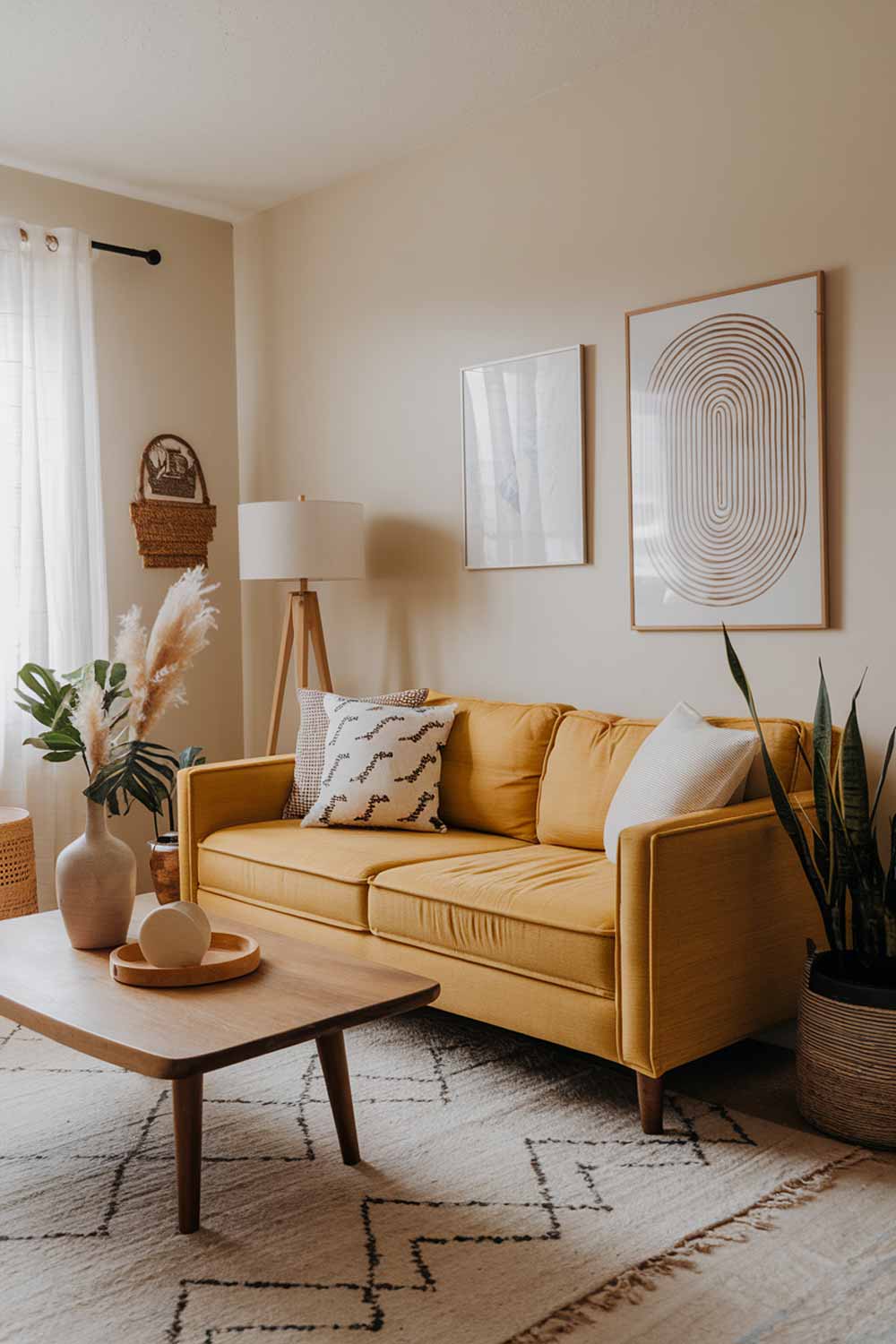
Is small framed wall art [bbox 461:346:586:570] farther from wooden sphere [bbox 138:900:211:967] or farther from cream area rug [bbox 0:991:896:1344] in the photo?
wooden sphere [bbox 138:900:211:967]

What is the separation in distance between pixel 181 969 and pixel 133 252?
3.29m

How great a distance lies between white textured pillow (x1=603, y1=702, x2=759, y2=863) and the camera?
279cm

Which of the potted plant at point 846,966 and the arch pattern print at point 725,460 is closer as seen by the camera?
the potted plant at point 846,966

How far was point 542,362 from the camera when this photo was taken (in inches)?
151

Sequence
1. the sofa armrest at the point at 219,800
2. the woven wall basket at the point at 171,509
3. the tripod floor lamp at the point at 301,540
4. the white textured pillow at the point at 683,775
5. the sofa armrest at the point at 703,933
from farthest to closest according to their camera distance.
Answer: the woven wall basket at the point at 171,509 < the tripod floor lamp at the point at 301,540 < the sofa armrest at the point at 219,800 < the white textured pillow at the point at 683,775 < the sofa armrest at the point at 703,933

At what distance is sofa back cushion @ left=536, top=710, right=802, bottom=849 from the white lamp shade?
3.52 ft

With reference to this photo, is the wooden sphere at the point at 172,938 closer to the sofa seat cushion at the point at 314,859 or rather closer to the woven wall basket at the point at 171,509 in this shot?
the sofa seat cushion at the point at 314,859

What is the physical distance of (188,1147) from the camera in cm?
210

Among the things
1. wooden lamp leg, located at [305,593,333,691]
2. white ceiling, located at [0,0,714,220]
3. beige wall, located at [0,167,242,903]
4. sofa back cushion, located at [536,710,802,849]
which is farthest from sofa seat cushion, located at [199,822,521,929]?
white ceiling, located at [0,0,714,220]

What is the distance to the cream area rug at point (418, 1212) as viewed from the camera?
187 cm

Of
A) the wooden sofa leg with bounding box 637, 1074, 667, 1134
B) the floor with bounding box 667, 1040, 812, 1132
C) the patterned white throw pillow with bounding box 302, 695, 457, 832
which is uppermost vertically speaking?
the patterned white throw pillow with bounding box 302, 695, 457, 832

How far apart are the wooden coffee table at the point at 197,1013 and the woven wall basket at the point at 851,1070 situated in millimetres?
834

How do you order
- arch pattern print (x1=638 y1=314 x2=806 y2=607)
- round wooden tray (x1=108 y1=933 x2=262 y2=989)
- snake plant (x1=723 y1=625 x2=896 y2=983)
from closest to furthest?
round wooden tray (x1=108 y1=933 x2=262 y2=989) < snake plant (x1=723 y1=625 x2=896 y2=983) < arch pattern print (x1=638 y1=314 x2=806 y2=607)

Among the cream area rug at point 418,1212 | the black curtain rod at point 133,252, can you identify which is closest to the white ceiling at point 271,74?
the black curtain rod at point 133,252
